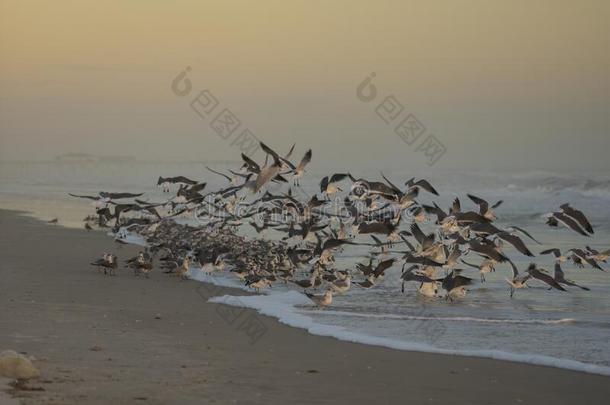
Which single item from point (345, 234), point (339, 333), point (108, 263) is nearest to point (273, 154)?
point (339, 333)

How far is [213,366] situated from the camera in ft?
26.2

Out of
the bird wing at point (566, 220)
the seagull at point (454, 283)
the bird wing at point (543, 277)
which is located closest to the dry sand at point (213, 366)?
the seagull at point (454, 283)

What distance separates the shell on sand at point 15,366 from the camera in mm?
6758

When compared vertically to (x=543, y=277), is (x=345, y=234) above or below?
above

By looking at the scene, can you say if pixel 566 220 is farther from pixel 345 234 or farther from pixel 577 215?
pixel 345 234

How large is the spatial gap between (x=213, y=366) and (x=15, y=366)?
1.83m

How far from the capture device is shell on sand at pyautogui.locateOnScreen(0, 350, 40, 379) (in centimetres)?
676

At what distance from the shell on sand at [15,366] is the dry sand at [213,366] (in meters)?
0.10

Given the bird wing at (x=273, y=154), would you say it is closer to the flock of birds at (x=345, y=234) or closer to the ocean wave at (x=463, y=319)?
the flock of birds at (x=345, y=234)

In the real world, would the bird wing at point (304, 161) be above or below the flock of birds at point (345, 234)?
above

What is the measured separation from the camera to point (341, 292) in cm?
1337

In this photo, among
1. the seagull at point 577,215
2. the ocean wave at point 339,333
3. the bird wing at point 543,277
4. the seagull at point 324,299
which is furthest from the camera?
the seagull at point 324,299

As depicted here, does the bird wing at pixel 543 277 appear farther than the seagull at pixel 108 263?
No

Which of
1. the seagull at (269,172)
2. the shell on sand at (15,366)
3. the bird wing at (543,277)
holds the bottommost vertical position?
the shell on sand at (15,366)
